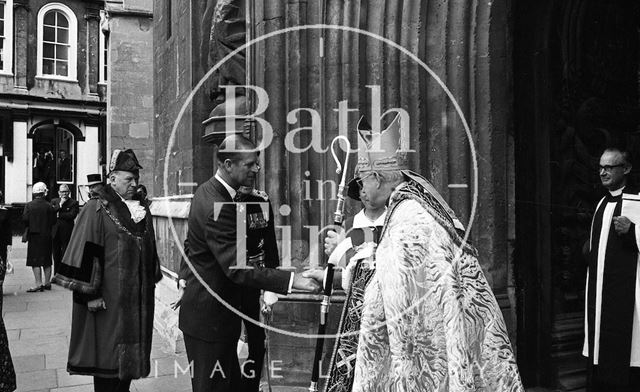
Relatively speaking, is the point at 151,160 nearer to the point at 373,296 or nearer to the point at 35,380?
the point at 35,380

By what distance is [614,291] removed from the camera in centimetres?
429

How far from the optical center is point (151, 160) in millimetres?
13008

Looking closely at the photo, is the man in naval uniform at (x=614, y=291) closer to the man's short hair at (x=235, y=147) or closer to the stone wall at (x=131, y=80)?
the man's short hair at (x=235, y=147)

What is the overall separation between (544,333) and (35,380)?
4.40 metres

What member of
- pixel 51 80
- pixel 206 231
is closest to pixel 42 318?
pixel 206 231

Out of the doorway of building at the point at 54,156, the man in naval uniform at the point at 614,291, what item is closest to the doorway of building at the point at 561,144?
the man in naval uniform at the point at 614,291

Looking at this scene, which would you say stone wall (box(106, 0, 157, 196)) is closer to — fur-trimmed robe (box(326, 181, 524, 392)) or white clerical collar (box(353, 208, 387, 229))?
white clerical collar (box(353, 208, 387, 229))

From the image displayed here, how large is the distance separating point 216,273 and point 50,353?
3.92 metres

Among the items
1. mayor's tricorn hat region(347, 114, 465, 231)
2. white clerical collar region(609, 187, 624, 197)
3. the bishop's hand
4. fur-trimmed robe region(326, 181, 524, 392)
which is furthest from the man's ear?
white clerical collar region(609, 187, 624, 197)

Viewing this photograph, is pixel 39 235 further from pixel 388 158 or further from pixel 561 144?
pixel 388 158

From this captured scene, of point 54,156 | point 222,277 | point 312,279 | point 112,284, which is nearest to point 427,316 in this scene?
point 312,279

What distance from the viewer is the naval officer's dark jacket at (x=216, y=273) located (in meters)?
3.43

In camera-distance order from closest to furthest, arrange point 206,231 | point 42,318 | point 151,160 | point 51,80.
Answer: point 206,231, point 42,318, point 151,160, point 51,80

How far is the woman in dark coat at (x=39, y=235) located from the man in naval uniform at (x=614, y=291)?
31.6 feet
